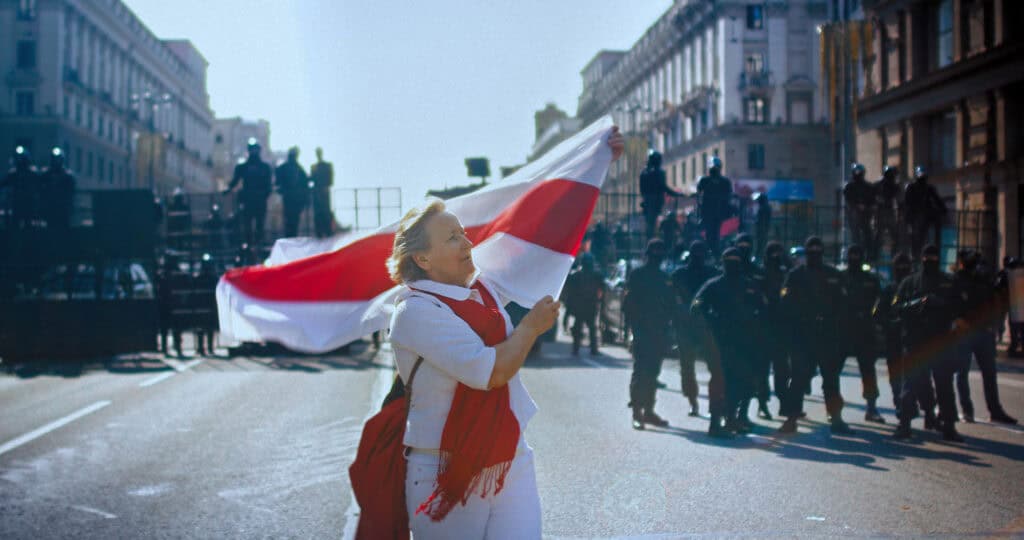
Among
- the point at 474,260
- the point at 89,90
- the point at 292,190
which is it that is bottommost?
the point at 474,260

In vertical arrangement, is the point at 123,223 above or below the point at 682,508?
above

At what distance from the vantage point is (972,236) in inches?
962

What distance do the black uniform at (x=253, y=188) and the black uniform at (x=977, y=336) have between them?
13433 millimetres

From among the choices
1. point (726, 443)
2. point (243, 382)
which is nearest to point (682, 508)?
point (726, 443)

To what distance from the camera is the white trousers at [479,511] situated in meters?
3.20

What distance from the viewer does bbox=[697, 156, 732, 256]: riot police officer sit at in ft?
52.3

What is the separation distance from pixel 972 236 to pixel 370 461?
24240mm

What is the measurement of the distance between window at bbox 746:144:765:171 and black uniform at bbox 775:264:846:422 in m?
55.4

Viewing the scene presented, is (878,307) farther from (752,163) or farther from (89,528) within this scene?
(752,163)

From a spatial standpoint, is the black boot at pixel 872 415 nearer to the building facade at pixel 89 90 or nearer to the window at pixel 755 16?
the building facade at pixel 89 90

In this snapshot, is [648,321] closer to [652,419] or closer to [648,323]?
[648,323]

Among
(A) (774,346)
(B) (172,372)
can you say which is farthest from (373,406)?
(B) (172,372)

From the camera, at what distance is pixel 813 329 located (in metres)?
9.96

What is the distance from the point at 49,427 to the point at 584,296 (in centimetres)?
1038
